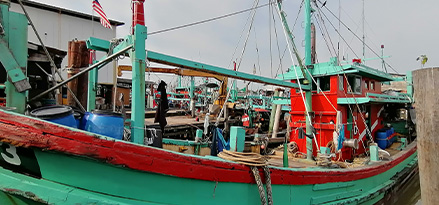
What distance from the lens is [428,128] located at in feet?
10.3

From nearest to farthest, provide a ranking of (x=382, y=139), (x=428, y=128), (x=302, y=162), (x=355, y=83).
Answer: (x=428, y=128) → (x=302, y=162) → (x=355, y=83) → (x=382, y=139)

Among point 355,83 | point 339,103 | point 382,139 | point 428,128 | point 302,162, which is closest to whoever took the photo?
point 428,128

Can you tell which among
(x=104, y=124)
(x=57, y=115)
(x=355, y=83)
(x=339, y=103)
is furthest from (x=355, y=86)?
(x=57, y=115)

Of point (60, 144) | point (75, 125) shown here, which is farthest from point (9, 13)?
point (60, 144)

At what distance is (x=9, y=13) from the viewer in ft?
8.86

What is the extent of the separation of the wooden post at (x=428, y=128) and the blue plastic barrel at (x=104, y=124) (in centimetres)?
370

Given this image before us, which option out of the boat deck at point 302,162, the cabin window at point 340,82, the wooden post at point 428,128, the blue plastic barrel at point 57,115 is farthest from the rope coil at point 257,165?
the cabin window at point 340,82

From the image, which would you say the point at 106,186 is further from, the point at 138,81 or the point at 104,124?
the point at 138,81

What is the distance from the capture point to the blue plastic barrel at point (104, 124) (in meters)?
2.83

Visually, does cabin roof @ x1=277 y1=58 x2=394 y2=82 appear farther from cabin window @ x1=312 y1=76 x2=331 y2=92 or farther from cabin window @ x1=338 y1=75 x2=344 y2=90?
cabin window @ x1=312 y1=76 x2=331 y2=92

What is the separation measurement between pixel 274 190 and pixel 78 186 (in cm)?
259

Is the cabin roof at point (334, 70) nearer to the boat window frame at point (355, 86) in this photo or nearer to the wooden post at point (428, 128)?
the boat window frame at point (355, 86)

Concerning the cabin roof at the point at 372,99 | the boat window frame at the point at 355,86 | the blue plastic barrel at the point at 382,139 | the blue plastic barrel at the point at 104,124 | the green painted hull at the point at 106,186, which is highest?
the boat window frame at the point at 355,86

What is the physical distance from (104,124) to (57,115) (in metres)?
0.46
